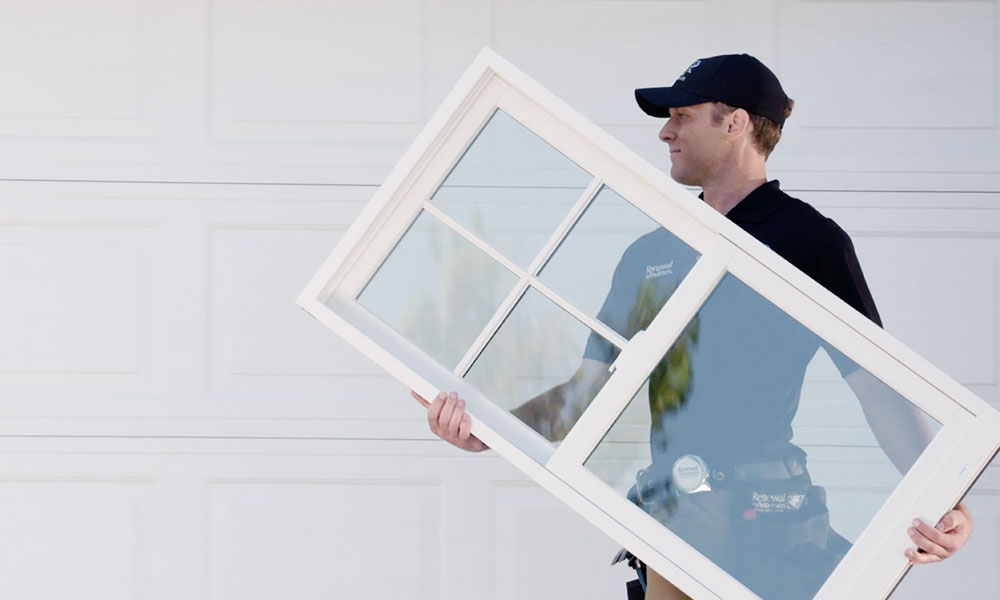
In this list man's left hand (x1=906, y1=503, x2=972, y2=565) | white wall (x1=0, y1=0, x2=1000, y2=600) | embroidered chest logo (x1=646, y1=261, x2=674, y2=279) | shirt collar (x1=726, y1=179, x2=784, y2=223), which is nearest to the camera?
man's left hand (x1=906, y1=503, x2=972, y2=565)

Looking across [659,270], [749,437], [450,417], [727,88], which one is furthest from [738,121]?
[450,417]

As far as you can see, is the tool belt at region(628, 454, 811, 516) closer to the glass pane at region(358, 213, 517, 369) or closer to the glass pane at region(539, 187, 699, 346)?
the glass pane at region(539, 187, 699, 346)

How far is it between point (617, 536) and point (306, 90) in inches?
65.3

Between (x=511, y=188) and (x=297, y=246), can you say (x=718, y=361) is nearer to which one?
(x=511, y=188)

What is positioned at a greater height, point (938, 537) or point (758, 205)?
point (758, 205)

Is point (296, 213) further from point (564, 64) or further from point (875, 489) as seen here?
point (875, 489)

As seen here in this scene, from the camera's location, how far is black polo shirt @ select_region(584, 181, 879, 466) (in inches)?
65.2

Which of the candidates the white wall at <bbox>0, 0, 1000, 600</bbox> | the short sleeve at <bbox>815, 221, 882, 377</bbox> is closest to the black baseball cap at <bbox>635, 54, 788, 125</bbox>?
the short sleeve at <bbox>815, 221, 882, 377</bbox>

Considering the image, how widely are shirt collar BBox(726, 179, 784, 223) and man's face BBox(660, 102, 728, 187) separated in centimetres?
8

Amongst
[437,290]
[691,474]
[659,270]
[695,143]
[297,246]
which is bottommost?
[297,246]

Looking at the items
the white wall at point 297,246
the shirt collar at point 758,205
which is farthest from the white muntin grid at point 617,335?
the white wall at point 297,246

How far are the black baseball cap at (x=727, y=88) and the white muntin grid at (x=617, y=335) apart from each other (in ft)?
1.03

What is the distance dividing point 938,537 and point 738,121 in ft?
2.37

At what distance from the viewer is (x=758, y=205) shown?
190cm
